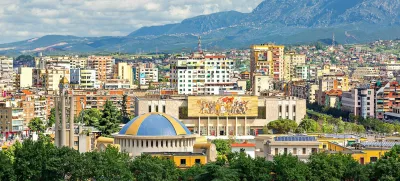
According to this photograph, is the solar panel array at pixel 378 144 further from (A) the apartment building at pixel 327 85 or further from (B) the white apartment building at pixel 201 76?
(A) the apartment building at pixel 327 85

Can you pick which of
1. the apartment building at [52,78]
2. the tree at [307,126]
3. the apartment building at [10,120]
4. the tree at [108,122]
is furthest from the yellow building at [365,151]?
the apartment building at [52,78]

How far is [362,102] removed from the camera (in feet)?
347

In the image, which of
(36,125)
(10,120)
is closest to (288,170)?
(36,125)

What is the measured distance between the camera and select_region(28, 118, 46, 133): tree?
259 feet

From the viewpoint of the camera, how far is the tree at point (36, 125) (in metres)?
78.9

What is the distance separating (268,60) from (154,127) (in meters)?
102

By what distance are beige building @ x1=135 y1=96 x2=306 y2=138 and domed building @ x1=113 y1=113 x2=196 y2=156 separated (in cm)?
3271

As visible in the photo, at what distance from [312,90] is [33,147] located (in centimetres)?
8792

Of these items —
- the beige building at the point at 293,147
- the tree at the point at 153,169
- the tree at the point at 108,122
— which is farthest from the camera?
the tree at the point at 108,122


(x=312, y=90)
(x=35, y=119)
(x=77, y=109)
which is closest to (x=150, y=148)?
(x=35, y=119)

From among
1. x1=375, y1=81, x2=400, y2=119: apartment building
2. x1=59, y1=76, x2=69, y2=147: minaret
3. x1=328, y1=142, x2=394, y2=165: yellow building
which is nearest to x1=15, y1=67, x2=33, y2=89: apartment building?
x1=375, y1=81, x2=400, y2=119: apartment building

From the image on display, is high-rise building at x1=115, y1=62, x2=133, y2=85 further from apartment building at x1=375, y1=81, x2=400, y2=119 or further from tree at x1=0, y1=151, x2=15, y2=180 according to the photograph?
tree at x1=0, y1=151, x2=15, y2=180

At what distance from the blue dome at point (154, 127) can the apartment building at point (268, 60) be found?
304ft

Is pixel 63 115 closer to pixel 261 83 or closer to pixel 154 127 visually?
pixel 154 127
